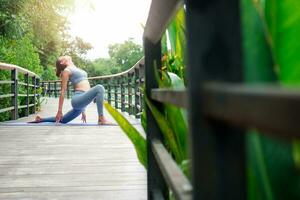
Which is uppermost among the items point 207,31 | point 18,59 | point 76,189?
point 18,59

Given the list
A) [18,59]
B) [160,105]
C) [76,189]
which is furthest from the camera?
[18,59]

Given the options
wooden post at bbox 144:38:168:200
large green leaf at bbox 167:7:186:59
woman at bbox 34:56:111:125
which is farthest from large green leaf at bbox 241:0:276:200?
woman at bbox 34:56:111:125

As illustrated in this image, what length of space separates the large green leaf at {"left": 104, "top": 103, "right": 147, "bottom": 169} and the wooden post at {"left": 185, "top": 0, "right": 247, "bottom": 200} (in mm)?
829

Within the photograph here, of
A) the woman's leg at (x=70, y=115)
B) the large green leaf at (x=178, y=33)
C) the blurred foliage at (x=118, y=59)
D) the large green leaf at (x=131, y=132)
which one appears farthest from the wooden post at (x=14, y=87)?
the blurred foliage at (x=118, y=59)

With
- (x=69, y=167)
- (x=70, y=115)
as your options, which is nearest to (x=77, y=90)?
(x=70, y=115)

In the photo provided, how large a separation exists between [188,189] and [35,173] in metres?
2.05

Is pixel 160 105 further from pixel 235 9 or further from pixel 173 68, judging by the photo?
pixel 235 9

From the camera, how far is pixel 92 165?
293cm

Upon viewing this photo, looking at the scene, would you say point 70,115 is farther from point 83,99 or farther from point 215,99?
point 215,99

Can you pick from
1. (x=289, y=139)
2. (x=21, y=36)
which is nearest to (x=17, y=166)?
(x=289, y=139)

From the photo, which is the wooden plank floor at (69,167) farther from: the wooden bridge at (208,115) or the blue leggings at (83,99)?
the blue leggings at (83,99)

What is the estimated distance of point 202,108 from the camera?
1.51ft

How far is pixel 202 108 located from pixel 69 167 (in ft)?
8.16

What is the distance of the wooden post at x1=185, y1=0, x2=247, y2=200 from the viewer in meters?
0.44
